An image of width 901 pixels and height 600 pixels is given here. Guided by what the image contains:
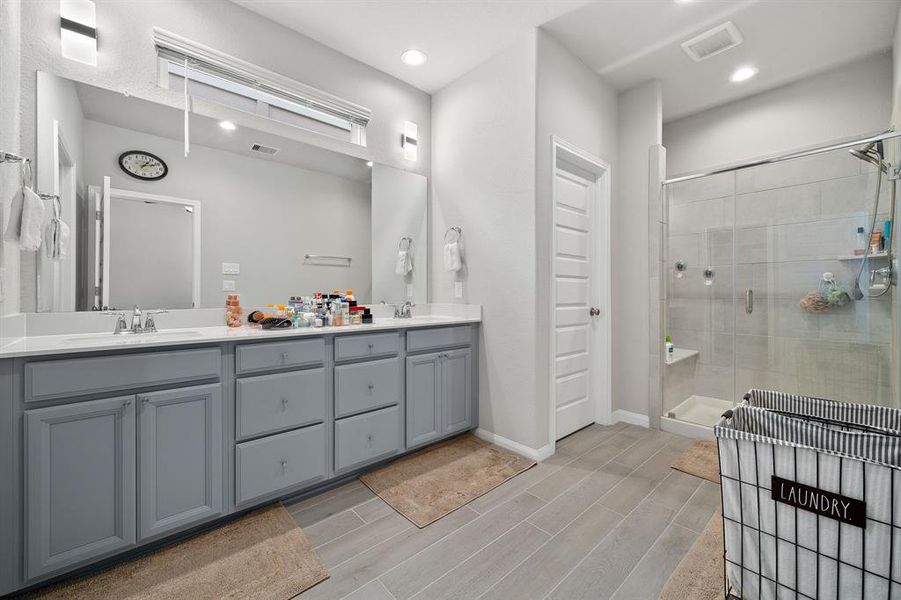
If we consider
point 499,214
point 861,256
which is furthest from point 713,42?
point 499,214

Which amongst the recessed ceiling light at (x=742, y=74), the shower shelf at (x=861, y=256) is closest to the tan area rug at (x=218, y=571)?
the shower shelf at (x=861, y=256)

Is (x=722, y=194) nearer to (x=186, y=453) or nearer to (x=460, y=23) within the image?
(x=460, y=23)

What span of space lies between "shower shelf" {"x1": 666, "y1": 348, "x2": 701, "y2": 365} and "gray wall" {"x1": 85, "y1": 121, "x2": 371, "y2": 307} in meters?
2.54

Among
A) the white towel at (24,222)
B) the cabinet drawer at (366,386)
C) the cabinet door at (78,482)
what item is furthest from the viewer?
the cabinet drawer at (366,386)

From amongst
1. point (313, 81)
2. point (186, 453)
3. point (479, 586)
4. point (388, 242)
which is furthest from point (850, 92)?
point (186, 453)

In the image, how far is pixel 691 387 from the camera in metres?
3.36

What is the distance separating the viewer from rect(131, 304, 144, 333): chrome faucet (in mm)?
1967

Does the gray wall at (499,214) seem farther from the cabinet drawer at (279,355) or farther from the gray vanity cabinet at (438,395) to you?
the cabinet drawer at (279,355)

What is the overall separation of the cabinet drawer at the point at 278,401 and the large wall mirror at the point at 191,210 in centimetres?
71

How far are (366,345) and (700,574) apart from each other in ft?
6.10

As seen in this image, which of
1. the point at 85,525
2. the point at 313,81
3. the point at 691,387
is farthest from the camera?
the point at 691,387

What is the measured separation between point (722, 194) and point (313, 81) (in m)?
3.19

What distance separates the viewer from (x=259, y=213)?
2.46m

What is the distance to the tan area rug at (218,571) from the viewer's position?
144 cm
